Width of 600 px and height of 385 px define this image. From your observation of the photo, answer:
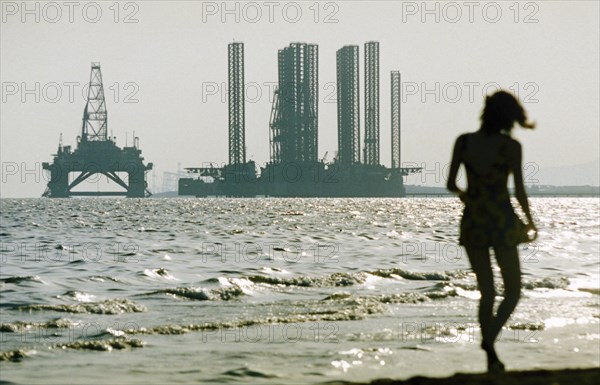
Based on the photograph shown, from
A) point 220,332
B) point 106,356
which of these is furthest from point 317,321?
point 106,356

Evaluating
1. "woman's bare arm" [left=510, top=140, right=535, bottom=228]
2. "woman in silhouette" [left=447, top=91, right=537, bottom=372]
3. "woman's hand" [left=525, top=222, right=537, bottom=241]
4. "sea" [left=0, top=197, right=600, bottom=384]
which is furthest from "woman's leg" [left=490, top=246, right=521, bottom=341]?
"sea" [left=0, top=197, right=600, bottom=384]

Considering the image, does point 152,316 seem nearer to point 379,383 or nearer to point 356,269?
point 379,383

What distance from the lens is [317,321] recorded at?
1132 cm

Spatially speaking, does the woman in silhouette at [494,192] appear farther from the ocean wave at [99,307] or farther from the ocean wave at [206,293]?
the ocean wave at [206,293]

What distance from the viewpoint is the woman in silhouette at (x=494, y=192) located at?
6516mm

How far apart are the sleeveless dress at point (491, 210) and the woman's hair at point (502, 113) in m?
0.11

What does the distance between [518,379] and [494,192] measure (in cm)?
132

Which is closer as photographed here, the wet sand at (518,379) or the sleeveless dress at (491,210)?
the wet sand at (518,379)

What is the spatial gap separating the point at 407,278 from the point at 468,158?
436 inches

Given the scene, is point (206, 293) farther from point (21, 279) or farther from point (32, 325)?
point (21, 279)

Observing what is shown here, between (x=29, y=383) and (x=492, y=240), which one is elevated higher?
(x=492, y=240)

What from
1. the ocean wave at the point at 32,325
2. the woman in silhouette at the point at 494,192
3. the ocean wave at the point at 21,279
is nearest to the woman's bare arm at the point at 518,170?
the woman in silhouette at the point at 494,192

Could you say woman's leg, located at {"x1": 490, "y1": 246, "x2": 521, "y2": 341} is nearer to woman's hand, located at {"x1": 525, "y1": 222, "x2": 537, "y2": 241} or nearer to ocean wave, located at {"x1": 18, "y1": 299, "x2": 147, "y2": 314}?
woman's hand, located at {"x1": 525, "y1": 222, "x2": 537, "y2": 241}

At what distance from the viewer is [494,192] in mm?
6578
